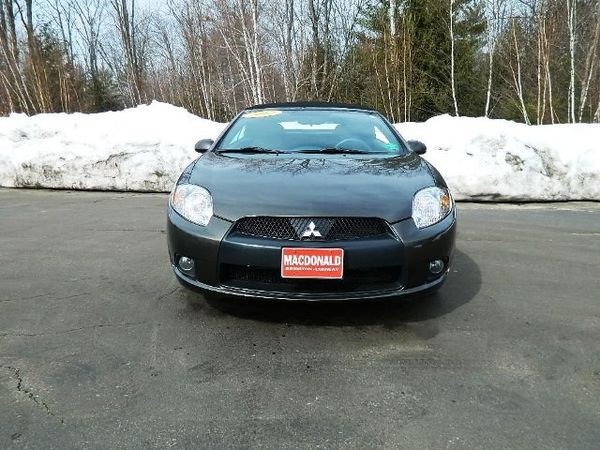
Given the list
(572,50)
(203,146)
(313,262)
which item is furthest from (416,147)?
(572,50)

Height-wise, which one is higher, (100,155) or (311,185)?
(100,155)

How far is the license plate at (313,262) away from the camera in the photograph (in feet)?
8.04

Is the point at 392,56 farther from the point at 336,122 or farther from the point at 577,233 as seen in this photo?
the point at 336,122

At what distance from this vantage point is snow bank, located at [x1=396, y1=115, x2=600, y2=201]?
7434 mm

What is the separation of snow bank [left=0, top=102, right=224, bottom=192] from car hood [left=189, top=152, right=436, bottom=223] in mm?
5518

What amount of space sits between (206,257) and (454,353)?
1.42 meters

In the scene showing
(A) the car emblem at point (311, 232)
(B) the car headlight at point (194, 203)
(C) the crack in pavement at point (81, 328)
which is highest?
(B) the car headlight at point (194, 203)

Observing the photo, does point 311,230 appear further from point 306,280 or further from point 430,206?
point 430,206

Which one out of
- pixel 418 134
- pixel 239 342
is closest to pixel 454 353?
pixel 239 342

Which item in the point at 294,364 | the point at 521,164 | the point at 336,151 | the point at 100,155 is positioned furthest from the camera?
the point at 100,155

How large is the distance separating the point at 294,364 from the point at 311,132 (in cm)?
210

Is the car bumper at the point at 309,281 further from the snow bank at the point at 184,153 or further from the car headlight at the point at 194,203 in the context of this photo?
the snow bank at the point at 184,153

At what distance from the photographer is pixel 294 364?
7.86ft

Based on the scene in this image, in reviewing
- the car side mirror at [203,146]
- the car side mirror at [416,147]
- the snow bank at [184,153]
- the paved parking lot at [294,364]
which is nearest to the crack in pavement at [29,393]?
the paved parking lot at [294,364]
